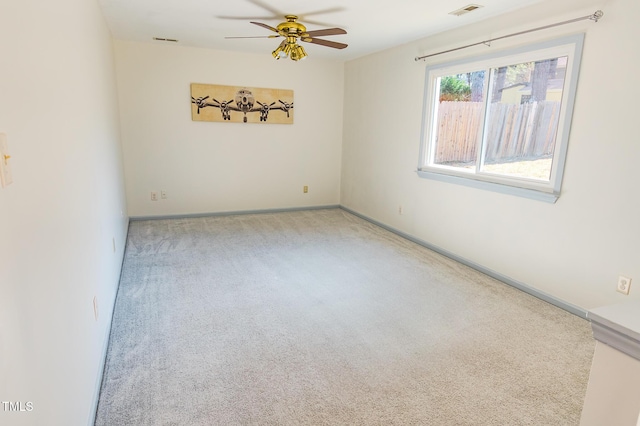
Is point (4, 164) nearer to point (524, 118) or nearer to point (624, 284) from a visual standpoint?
point (624, 284)

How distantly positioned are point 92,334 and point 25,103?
128cm

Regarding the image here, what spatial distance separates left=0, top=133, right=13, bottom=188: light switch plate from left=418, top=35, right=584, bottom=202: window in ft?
11.2

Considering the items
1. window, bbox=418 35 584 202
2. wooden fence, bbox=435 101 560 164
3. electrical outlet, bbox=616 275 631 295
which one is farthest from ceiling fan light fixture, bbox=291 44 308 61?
electrical outlet, bbox=616 275 631 295

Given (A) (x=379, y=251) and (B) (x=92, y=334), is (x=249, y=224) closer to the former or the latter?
(A) (x=379, y=251)

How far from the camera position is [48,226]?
4.43 feet

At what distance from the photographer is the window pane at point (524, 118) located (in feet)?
10.4

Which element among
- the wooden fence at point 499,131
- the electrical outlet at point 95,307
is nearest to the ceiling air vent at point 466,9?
the wooden fence at point 499,131

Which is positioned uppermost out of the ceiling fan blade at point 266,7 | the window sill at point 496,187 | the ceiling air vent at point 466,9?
the ceiling air vent at point 466,9

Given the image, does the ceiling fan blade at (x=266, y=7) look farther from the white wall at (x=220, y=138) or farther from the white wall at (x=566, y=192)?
the white wall at (x=566, y=192)

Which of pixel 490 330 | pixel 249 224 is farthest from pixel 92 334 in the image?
pixel 249 224

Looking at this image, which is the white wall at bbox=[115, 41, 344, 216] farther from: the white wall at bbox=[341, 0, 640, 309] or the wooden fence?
the wooden fence

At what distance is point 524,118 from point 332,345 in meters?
2.63

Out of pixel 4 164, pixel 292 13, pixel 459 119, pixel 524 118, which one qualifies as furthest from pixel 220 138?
pixel 4 164

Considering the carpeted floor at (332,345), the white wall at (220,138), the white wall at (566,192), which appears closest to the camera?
the carpeted floor at (332,345)
